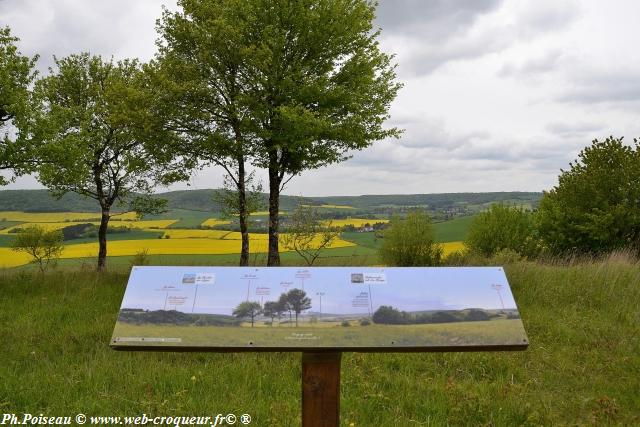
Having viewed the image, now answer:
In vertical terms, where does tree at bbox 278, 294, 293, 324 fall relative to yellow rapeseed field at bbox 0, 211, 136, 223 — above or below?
above

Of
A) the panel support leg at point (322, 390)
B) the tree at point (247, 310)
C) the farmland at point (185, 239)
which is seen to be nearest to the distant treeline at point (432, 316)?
the panel support leg at point (322, 390)

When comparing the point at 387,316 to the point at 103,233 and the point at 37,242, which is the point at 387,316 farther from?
the point at 37,242

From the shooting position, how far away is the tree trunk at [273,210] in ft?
61.3

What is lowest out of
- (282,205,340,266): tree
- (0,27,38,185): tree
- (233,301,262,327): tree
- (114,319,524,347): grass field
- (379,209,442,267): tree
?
(379,209,442,267): tree

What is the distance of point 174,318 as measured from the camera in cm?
329

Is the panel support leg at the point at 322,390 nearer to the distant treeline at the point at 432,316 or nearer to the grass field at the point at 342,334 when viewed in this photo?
the grass field at the point at 342,334

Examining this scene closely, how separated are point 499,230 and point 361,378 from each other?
39087 millimetres

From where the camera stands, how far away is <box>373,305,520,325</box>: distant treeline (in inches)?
130

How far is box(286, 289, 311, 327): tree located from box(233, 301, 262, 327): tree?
225 millimetres

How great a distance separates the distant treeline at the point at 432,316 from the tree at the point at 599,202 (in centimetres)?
3177

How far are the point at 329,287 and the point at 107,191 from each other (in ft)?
81.6

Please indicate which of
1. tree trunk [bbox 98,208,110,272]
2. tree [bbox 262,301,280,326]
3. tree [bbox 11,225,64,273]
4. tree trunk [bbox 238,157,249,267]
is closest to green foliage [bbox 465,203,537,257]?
tree trunk [bbox 238,157,249,267]

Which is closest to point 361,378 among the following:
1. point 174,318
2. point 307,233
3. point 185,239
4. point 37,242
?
point 174,318

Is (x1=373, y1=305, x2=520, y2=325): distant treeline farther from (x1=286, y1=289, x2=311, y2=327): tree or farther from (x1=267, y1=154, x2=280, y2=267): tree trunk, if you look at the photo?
(x1=267, y1=154, x2=280, y2=267): tree trunk
